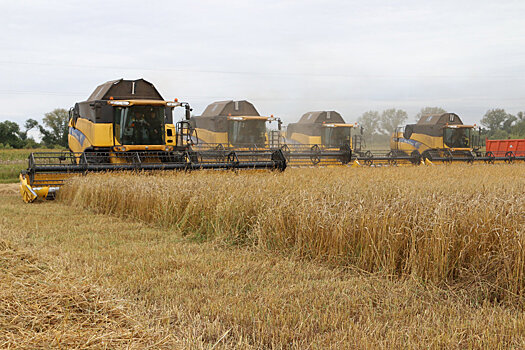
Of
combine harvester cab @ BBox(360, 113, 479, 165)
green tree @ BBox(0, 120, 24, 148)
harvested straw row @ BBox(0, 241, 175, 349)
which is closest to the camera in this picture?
harvested straw row @ BBox(0, 241, 175, 349)

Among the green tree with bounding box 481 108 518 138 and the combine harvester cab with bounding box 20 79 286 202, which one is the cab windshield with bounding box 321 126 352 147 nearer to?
the combine harvester cab with bounding box 20 79 286 202

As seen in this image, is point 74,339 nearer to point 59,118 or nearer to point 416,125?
point 416,125

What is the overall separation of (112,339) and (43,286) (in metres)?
0.98

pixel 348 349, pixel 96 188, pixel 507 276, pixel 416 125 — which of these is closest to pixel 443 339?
pixel 348 349

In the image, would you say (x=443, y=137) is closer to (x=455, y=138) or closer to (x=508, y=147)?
(x=455, y=138)

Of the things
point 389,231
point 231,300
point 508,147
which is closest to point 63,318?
point 231,300

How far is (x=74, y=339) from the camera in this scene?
246 centimetres

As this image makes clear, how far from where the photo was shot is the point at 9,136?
48.1m

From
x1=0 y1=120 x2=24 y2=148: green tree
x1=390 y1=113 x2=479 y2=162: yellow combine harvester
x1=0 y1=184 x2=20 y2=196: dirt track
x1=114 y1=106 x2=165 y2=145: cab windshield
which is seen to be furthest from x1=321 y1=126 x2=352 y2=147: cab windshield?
x1=0 y1=120 x2=24 y2=148: green tree

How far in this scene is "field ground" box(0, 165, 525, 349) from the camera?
271cm

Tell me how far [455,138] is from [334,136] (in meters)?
5.14

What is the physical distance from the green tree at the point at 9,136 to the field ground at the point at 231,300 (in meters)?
46.6

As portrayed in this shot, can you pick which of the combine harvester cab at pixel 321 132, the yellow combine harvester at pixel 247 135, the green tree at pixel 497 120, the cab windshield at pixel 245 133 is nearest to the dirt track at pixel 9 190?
the yellow combine harvester at pixel 247 135

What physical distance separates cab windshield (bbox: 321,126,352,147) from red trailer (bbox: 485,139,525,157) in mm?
8133
